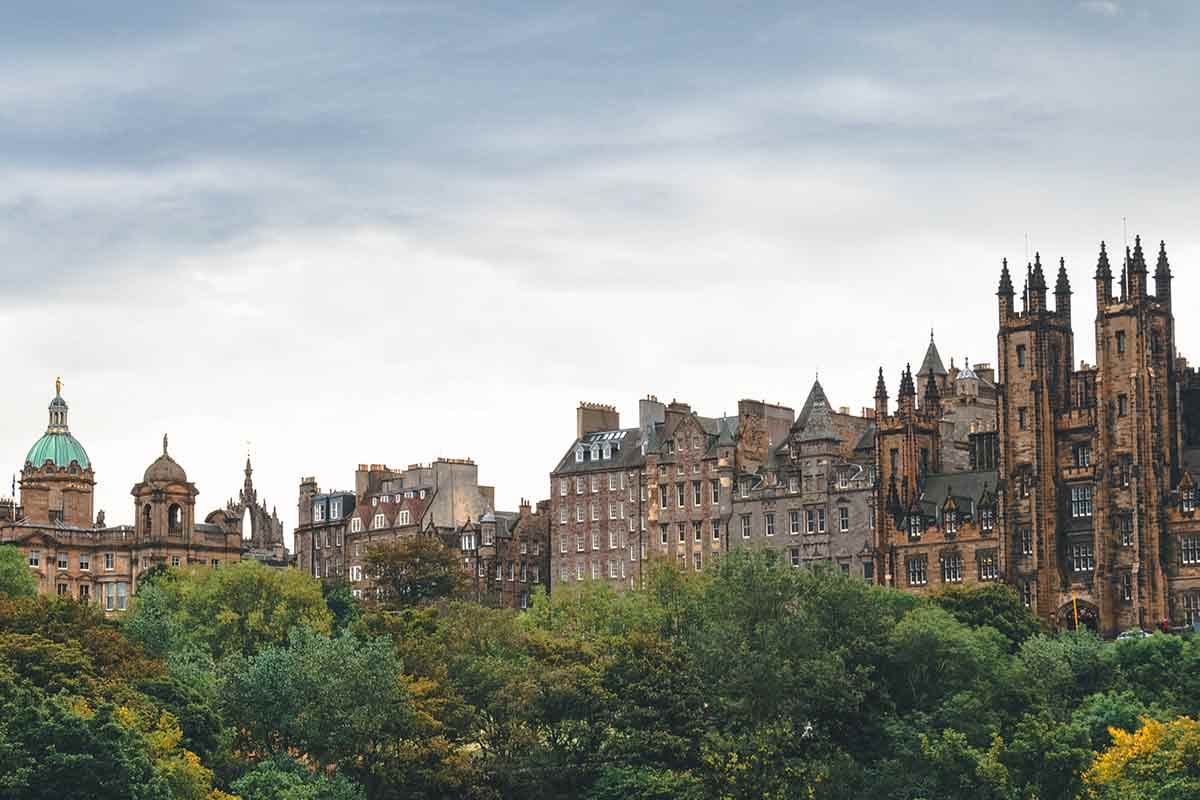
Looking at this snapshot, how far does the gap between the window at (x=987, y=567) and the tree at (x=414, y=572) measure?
4254 cm

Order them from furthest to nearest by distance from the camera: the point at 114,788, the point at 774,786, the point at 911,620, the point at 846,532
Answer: the point at 846,532 → the point at 911,620 → the point at 774,786 → the point at 114,788

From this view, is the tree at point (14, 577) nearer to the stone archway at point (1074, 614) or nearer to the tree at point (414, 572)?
the tree at point (414, 572)

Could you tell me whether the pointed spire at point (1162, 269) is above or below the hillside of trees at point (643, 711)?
above

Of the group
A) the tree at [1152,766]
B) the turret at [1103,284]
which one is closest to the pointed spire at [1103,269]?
the turret at [1103,284]

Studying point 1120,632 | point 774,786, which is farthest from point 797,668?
point 1120,632

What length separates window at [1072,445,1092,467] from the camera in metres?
169

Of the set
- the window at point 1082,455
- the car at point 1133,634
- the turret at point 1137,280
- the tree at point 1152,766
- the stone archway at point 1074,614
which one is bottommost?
the tree at point 1152,766

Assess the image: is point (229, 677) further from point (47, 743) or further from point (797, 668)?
point (797, 668)

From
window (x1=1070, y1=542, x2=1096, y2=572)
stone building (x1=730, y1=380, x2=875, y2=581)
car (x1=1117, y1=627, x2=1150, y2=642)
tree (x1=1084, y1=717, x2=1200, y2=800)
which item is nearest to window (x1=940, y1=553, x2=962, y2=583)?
stone building (x1=730, y1=380, x2=875, y2=581)

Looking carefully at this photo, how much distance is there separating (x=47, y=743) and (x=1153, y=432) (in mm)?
79839

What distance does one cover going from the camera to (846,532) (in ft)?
600

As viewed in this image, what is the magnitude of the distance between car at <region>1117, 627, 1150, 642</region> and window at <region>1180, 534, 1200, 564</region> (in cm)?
601

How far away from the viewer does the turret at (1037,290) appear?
171375 mm

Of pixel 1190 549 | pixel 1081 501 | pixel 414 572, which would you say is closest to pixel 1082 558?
pixel 1081 501
